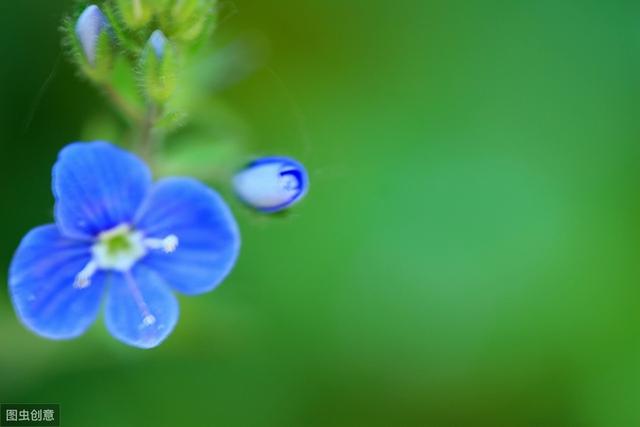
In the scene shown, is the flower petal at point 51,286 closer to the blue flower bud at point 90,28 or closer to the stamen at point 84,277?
the stamen at point 84,277

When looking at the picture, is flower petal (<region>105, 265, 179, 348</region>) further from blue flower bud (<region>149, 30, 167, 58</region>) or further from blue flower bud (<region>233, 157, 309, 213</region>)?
blue flower bud (<region>149, 30, 167, 58</region>)

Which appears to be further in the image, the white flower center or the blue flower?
the white flower center

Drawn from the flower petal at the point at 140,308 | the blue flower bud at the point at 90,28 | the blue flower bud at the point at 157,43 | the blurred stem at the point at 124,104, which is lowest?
the flower petal at the point at 140,308

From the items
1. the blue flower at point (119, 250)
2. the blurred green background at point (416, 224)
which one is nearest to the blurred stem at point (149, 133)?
the blue flower at point (119, 250)

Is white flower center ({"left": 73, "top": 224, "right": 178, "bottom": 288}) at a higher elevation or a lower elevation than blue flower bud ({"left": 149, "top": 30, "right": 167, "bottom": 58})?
lower

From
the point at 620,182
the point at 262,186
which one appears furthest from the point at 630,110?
the point at 262,186

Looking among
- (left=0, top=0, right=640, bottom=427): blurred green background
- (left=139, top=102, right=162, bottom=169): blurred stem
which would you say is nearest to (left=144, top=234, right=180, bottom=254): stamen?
(left=139, top=102, right=162, bottom=169): blurred stem

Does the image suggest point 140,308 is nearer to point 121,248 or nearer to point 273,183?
point 121,248

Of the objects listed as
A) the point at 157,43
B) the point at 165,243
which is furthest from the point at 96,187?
the point at 157,43
